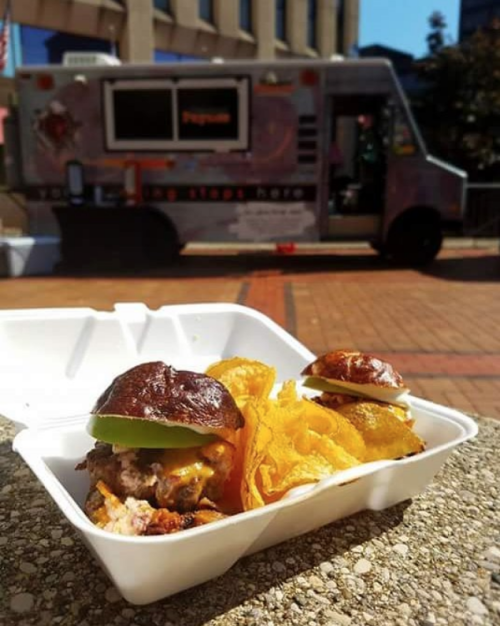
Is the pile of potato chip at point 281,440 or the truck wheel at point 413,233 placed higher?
the pile of potato chip at point 281,440

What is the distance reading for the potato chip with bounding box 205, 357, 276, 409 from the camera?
5.84ft

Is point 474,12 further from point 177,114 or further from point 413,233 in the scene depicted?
point 177,114

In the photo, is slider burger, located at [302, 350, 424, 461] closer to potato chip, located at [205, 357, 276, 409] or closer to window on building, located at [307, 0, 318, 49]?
potato chip, located at [205, 357, 276, 409]

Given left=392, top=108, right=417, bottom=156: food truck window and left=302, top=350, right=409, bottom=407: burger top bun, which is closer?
left=302, top=350, right=409, bottom=407: burger top bun

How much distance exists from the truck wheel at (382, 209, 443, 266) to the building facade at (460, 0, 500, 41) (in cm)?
2155

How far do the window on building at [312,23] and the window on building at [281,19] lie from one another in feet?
4.88

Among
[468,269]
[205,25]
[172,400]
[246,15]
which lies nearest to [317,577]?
[172,400]

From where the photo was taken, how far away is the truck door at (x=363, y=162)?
8.98 metres

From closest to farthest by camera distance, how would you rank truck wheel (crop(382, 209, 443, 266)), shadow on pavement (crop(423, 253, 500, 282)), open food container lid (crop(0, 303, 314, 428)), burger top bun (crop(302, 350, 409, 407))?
1. burger top bun (crop(302, 350, 409, 407))
2. open food container lid (crop(0, 303, 314, 428))
3. shadow on pavement (crop(423, 253, 500, 282))
4. truck wheel (crop(382, 209, 443, 266))

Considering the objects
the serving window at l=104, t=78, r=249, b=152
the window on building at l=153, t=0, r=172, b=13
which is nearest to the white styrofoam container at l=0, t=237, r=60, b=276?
the serving window at l=104, t=78, r=249, b=152

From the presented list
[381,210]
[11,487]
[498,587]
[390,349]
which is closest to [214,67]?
[381,210]

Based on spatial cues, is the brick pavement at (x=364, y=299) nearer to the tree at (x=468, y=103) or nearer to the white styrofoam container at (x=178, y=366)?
the white styrofoam container at (x=178, y=366)

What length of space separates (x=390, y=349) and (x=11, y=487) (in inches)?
125

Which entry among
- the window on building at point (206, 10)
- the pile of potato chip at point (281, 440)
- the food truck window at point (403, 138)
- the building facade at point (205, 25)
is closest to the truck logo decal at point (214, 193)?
the food truck window at point (403, 138)
